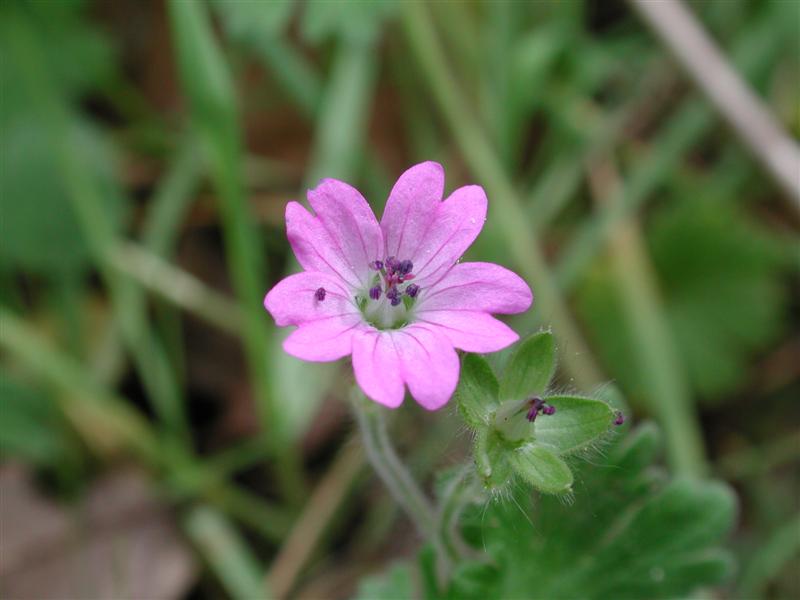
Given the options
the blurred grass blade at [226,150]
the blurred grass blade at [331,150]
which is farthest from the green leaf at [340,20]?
the blurred grass blade at [226,150]

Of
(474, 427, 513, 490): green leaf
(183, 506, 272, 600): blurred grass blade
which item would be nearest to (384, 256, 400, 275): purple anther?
(474, 427, 513, 490): green leaf

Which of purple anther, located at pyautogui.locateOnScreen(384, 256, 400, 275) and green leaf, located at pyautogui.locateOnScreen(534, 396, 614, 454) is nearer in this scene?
green leaf, located at pyautogui.locateOnScreen(534, 396, 614, 454)

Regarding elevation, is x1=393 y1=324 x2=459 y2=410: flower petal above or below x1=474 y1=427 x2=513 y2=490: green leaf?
above

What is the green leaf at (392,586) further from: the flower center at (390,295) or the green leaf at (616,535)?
the flower center at (390,295)

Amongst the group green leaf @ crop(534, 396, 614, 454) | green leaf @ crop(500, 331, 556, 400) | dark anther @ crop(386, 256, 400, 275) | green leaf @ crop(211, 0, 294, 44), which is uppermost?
green leaf @ crop(211, 0, 294, 44)

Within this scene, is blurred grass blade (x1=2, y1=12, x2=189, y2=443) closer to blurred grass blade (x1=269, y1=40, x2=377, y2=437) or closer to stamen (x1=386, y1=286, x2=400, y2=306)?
blurred grass blade (x1=269, y1=40, x2=377, y2=437)

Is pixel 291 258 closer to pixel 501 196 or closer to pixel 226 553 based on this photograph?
pixel 501 196

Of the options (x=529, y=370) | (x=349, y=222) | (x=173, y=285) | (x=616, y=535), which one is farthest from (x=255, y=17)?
(x=616, y=535)
